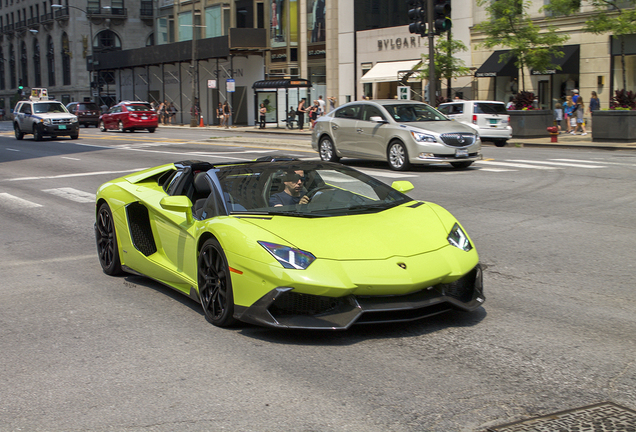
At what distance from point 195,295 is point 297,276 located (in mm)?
1287

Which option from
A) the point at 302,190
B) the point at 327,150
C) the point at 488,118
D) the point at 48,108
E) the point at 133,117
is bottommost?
the point at 327,150

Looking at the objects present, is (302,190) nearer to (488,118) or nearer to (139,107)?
(488,118)

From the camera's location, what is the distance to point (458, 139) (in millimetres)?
16203

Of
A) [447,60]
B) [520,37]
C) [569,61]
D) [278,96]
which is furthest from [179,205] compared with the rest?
[278,96]

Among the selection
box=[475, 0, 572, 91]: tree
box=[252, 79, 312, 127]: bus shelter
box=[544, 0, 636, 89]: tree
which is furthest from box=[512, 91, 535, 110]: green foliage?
box=[252, 79, 312, 127]: bus shelter

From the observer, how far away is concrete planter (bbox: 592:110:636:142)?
2441 cm

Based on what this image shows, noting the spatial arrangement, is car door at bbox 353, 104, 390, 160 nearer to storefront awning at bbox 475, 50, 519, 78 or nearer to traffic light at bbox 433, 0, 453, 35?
traffic light at bbox 433, 0, 453, 35

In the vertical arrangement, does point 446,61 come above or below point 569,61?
above

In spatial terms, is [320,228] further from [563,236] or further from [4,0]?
[4,0]

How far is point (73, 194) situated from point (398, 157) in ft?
23.5

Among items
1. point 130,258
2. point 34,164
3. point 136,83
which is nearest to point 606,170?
point 130,258

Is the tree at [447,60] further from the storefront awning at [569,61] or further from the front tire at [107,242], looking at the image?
the front tire at [107,242]

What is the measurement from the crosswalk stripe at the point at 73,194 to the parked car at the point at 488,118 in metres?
15.3

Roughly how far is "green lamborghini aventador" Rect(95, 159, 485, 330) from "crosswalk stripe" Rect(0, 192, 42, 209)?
6.78 metres
